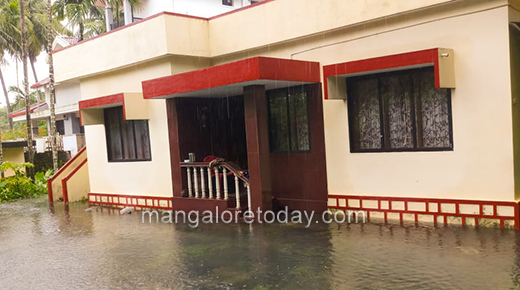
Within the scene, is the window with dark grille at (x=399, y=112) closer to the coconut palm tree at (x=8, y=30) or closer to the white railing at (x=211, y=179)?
the white railing at (x=211, y=179)

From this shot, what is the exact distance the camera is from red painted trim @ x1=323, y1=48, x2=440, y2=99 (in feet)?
22.1

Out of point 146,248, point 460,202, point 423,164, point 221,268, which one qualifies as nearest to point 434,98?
point 423,164

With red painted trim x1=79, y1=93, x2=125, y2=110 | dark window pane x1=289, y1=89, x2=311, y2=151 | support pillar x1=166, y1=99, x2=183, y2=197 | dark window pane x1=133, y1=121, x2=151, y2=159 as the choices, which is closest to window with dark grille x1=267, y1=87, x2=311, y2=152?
dark window pane x1=289, y1=89, x2=311, y2=151

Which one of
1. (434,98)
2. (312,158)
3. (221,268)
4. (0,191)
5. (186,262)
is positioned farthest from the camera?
(0,191)

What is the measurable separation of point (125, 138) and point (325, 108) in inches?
216

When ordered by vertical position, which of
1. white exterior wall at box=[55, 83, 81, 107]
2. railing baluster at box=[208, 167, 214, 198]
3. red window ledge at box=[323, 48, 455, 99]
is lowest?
railing baluster at box=[208, 167, 214, 198]

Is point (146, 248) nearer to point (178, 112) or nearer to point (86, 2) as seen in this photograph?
point (178, 112)

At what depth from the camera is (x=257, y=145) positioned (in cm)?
819

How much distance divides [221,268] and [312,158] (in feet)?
11.7

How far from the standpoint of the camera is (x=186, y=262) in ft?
20.2

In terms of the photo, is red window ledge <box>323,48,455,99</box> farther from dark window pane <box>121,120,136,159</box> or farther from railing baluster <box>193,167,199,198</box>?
dark window pane <box>121,120,136,159</box>

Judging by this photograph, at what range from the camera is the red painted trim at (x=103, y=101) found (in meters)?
10.3

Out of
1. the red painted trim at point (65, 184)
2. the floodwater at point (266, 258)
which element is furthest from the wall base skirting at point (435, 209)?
the red painted trim at point (65, 184)

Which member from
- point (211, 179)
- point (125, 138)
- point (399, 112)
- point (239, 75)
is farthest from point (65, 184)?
point (399, 112)
